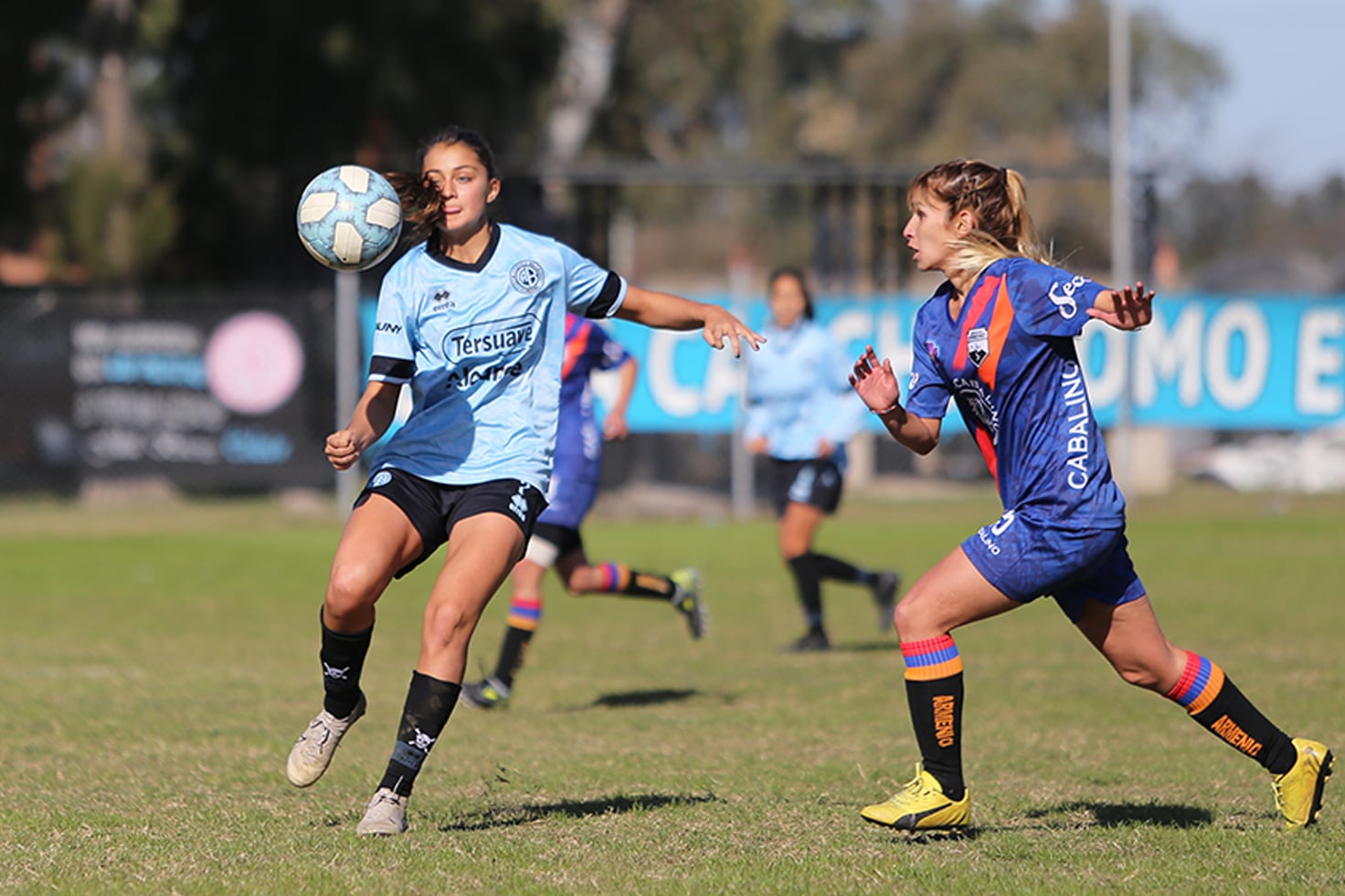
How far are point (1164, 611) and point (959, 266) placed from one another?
7780mm

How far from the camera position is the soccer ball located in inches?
223

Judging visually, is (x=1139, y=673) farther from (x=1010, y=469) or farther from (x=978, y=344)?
(x=978, y=344)

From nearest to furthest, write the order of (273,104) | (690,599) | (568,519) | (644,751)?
(644,751), (568,519), (690,599), (273,104)

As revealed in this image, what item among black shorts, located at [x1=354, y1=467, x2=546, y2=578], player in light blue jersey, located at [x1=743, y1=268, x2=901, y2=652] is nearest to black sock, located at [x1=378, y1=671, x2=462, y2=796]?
black shorts, located at [x1=354, y1=467, x2=546, y2=578]

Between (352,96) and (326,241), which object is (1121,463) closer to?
(352,96)

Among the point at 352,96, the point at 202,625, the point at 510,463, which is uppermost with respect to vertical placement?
the point at 352,96

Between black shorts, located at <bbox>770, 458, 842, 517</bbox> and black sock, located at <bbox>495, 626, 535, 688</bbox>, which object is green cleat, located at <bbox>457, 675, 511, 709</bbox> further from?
black shorts, located at <bbox>770, 458, 842, 517</bbox>

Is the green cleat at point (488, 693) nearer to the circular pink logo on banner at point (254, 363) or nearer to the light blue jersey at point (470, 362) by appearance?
the light blue jersey at point (470, 362)

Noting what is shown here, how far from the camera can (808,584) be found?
11125mm

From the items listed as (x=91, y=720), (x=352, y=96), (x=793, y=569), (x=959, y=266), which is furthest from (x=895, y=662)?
(x=352, y=96)

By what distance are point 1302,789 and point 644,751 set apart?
2.80 metres

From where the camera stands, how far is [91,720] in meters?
8.27

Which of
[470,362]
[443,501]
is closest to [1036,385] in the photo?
[470,362]

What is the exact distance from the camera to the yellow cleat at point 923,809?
542 centimetres
